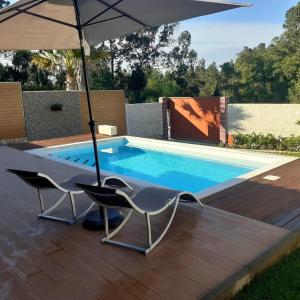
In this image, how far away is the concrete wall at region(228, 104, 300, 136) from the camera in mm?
13359

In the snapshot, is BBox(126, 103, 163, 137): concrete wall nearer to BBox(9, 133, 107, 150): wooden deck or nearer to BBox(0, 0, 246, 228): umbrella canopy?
BBox(9, 133, 107, 150): wooden deck

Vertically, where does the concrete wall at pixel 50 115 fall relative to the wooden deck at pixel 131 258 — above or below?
above

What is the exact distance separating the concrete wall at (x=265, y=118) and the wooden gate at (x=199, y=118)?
525mm

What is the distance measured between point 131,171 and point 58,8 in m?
6.18

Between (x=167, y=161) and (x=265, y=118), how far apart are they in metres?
5.72

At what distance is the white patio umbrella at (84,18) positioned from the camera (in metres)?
4.21

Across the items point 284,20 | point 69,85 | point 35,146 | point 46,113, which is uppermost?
point 284,20

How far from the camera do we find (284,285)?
10.7 feet

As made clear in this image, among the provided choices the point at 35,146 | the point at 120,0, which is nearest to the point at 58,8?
the point at 120,0

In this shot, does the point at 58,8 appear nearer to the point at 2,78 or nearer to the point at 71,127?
the point at 71,127

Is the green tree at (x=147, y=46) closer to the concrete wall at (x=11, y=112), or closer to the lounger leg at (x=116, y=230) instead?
the concrete wall at (x=11, y=112)

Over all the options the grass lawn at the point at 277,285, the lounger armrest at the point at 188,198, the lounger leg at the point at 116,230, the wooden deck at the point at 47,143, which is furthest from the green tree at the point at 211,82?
the grass lawn at the point at 277,285

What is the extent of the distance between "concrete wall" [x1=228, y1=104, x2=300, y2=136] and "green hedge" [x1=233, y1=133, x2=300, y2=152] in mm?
349

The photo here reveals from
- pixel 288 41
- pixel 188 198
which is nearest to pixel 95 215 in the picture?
pixel 188 198
